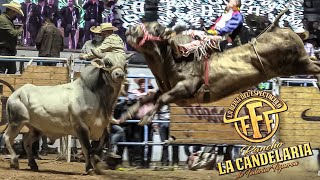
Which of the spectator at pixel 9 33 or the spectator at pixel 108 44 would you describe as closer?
the spectator at pixel 108 44

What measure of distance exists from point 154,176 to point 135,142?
158cm

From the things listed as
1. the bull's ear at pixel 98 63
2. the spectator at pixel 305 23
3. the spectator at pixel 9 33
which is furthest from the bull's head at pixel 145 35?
the spectator at pixel 305 23

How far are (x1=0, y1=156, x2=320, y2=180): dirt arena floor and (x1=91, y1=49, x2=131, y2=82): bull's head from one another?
4.83ft

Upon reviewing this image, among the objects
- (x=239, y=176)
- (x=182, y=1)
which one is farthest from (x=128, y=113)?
(x=182, y=1)

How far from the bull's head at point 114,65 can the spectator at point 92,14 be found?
543cm

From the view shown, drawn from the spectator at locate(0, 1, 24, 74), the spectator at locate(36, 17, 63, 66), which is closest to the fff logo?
the spectator at locate(36, 17, 63, 66)

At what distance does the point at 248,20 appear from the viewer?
15.5 metres

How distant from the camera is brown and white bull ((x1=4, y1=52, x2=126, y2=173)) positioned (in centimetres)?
943

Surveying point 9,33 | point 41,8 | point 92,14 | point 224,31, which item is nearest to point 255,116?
point 224,31

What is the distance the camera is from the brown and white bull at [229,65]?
895cm

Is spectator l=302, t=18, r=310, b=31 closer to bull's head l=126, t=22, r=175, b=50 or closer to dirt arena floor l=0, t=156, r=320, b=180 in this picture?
dirt arena floor l=0, t=156, r=320, b=180

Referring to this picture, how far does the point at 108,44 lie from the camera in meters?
10.8

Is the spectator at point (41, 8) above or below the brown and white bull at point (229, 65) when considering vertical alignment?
above

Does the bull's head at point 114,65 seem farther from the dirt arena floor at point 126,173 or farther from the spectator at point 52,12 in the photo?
the spectator at point 52,12
